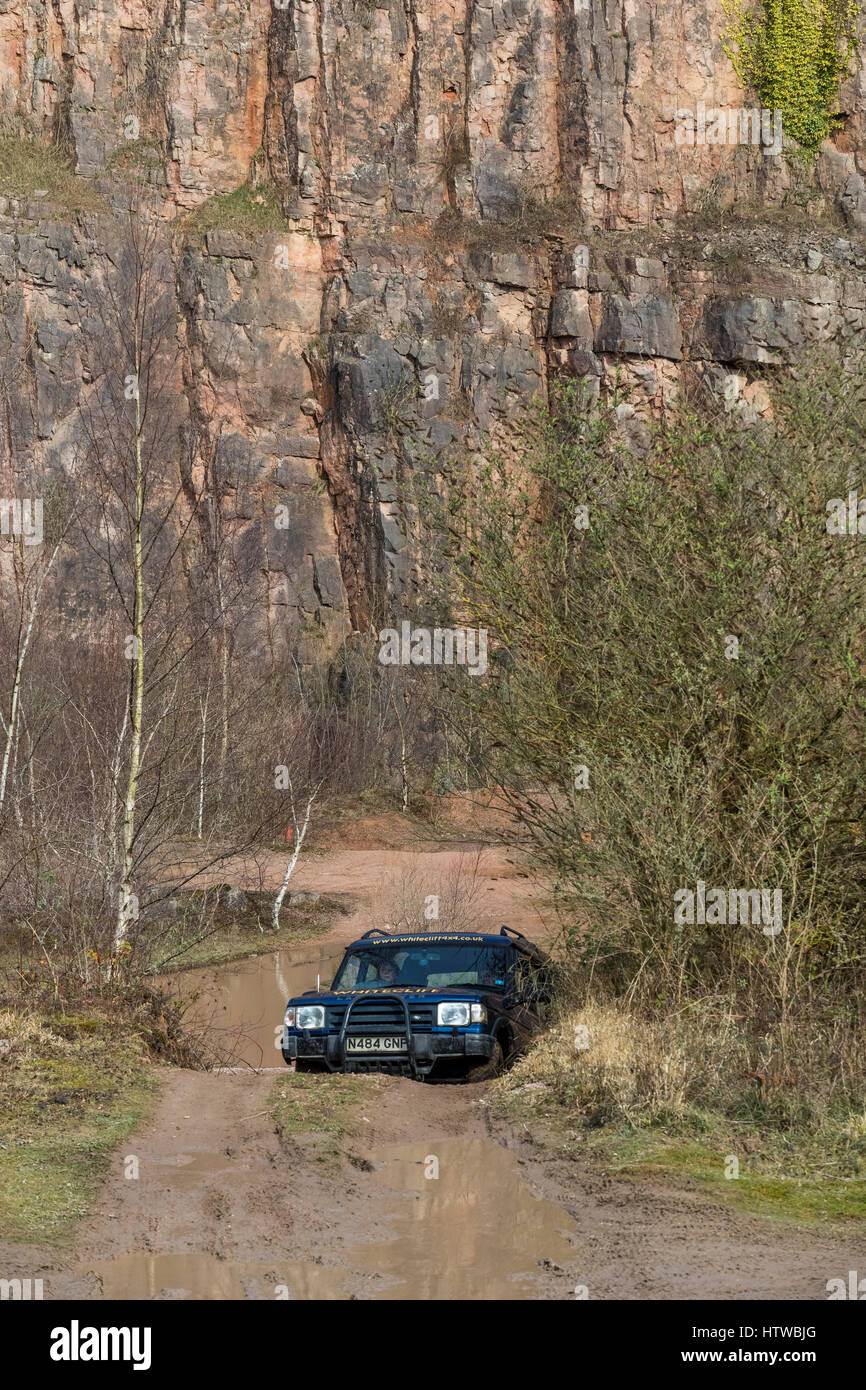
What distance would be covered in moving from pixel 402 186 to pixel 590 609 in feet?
121

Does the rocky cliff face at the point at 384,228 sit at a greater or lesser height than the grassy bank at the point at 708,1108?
greater

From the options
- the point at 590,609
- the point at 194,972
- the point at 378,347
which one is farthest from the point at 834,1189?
the point at 378,347

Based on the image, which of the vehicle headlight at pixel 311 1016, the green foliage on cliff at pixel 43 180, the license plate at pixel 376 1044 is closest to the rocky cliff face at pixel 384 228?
the green foliage on cliff at pixel 43 180

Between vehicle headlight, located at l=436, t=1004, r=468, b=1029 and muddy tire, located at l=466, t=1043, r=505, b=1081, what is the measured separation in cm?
34

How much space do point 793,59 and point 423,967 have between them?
4523 cm

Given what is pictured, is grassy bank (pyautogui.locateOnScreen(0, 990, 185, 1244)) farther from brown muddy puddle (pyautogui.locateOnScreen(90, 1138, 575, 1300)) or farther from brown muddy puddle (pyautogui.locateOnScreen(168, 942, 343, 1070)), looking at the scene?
brown muddy puddle (pyautogui.locateOnScreen(168, 942, 343, 1070))

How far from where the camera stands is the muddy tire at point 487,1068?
1119 cm

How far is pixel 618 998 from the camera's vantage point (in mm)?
11477

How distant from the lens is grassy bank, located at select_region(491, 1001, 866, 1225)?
8.12m

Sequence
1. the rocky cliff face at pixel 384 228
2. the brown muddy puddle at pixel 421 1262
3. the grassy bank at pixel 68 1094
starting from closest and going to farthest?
the brown muddy puddle at pixel 421 1262 → the grassy bank at pixel 68 1094 → the rocky cliff face at pixel 384 228

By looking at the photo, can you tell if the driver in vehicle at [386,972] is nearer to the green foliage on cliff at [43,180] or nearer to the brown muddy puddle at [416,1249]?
the brown muddy puddle at [416,1249]

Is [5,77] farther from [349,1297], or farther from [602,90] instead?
[349,1297]

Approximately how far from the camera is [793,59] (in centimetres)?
4834

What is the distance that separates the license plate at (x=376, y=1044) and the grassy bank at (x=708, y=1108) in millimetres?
837
